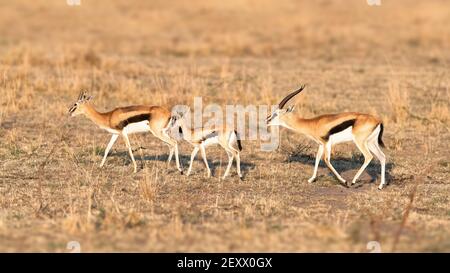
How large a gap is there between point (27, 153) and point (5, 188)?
2.03 metres

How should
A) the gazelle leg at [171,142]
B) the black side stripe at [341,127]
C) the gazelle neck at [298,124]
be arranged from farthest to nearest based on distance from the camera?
1. the gazelle leg at [171,142]
2. the gazelle neck at [298,124]
3. the black side stripe at [341,127]

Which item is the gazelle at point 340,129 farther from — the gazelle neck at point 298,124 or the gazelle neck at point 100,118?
the gazelle neck at point 100,118

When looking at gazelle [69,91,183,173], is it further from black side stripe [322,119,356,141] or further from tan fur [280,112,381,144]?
black side stripe [322,119,356,141]

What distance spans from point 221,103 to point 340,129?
5.34 metres

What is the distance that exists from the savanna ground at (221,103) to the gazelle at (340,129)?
0.40 m

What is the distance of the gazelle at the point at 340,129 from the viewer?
10297 mm

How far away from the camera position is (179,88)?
16.2 metres

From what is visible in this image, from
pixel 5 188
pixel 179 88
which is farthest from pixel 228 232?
pixel 179 88

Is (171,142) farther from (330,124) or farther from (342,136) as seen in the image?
(342,136)

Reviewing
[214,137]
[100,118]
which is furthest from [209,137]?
[100,118]

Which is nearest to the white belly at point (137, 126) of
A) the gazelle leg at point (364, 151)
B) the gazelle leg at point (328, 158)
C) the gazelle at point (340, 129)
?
the gazelle at point (340, 129)

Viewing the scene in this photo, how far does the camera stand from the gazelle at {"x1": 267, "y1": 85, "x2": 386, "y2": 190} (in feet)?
33.8

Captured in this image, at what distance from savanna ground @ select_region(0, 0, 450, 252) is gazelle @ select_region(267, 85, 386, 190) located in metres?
0.40

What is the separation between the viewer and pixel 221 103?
15461 mm
